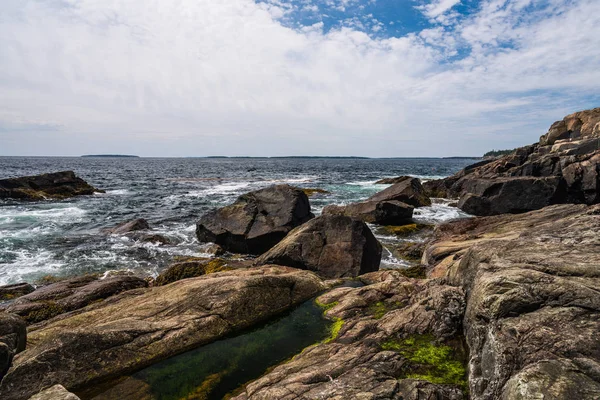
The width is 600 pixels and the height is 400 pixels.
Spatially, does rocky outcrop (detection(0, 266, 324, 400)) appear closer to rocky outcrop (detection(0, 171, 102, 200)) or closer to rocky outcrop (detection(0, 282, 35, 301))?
rocky outcrop (detection(0, 282, 35, 301))

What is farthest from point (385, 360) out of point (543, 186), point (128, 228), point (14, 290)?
point (543, 186)

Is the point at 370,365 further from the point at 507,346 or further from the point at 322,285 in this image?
the point at 322,285

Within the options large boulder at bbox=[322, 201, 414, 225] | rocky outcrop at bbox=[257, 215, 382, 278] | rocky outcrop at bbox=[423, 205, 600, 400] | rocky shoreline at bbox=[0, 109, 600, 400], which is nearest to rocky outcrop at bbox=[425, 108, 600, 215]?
large boulder at bbox=[322, 201, 414, 225]

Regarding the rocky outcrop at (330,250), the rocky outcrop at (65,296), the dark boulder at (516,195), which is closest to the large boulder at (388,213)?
the dark boulder at (516,195)

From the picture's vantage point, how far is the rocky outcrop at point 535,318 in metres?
4.94

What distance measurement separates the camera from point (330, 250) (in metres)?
17.4

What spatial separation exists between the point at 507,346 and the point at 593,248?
4.59m

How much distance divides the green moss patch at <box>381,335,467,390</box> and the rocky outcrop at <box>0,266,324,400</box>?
5436mm

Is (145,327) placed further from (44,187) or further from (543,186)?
(44,187)

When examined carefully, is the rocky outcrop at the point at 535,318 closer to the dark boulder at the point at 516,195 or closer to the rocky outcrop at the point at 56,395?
the rocky outcrop at the point at 56,395

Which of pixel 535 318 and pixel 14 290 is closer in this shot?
pixel 535 318

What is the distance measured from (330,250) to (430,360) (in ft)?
32.5

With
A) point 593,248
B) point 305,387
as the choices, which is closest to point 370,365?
point 305,387

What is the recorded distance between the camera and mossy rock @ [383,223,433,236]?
28344 mm
